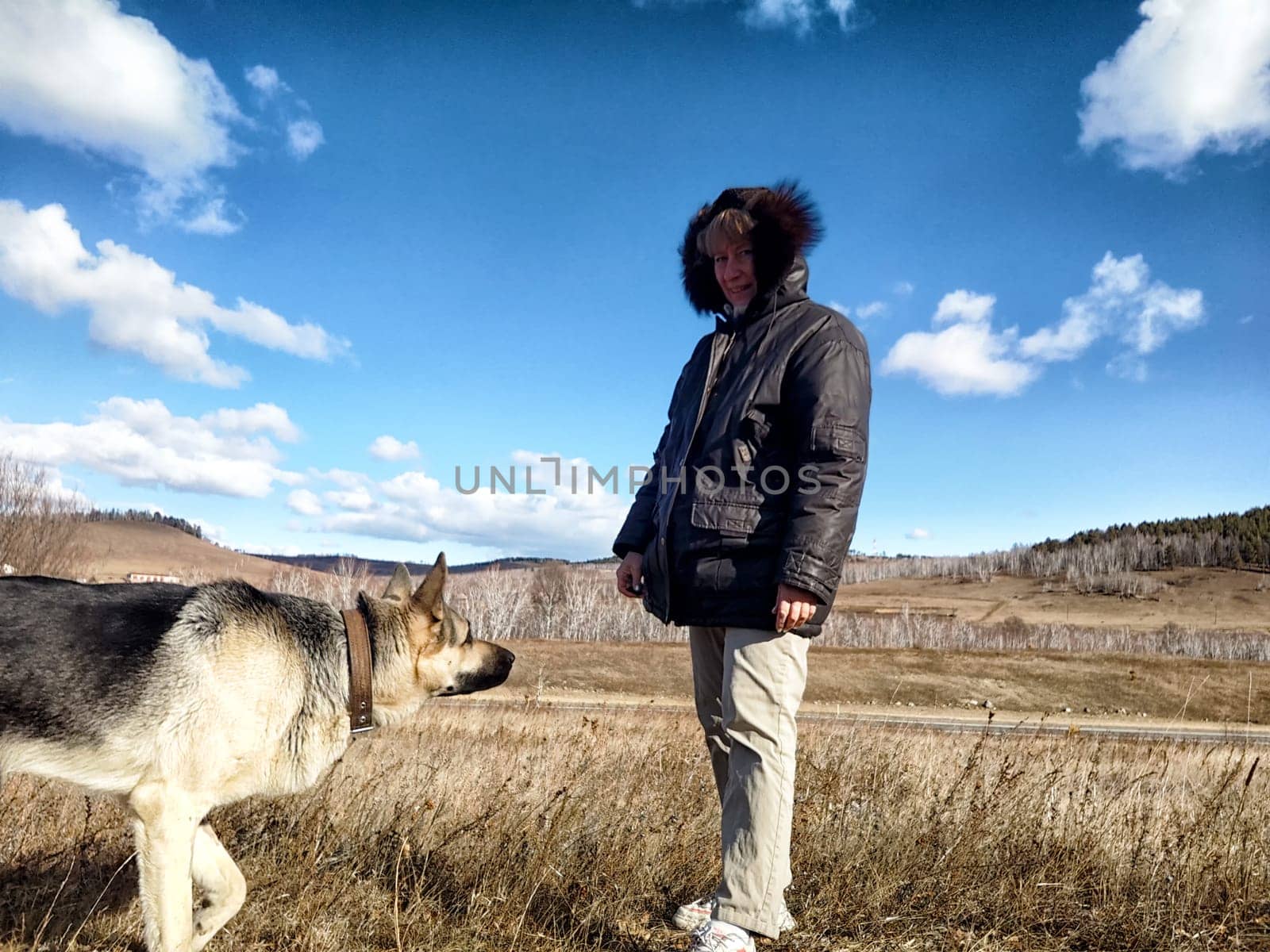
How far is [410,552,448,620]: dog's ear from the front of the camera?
389 cm

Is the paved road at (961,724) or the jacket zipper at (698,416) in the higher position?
the jacket zipper at (698,416)

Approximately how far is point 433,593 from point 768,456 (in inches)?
72.6

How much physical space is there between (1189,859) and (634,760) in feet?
13.5

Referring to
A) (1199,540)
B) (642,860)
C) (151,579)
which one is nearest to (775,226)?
(642,860)

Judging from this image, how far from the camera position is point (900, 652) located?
152 ft

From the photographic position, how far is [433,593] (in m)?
3.98

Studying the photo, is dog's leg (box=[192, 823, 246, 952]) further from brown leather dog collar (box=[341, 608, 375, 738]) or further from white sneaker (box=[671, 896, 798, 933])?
white sneaker (box=[671, 896, 798, 933])

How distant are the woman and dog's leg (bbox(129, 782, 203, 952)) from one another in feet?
6.62

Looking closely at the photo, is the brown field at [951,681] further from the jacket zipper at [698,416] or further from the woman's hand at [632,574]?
the jacket zipper at [698,416]

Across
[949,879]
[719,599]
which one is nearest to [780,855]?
[719,599]

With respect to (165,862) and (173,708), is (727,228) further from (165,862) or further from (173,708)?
(165,862)

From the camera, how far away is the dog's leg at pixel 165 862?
120 inches

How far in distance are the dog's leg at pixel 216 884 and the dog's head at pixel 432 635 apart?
3.54ft

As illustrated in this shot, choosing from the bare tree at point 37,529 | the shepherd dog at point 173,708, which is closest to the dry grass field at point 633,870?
the shepherd dog at point 173,708
